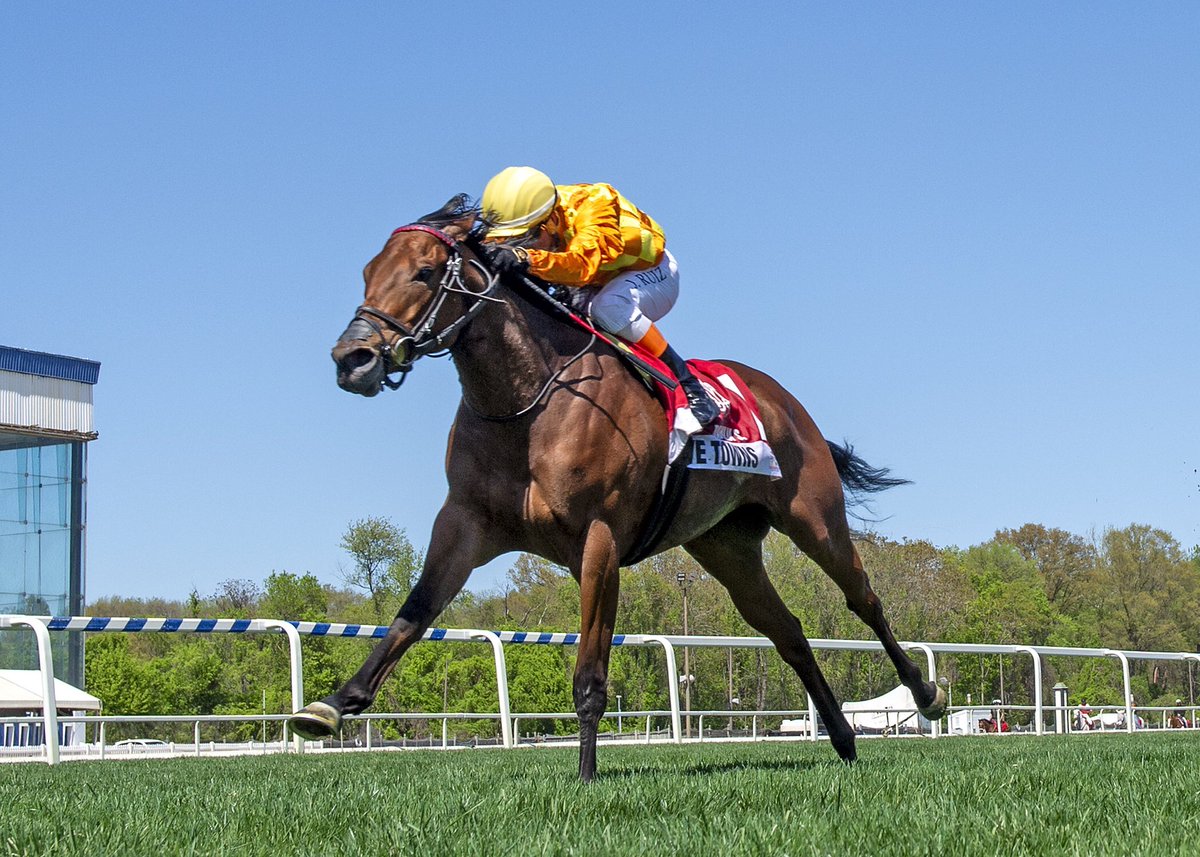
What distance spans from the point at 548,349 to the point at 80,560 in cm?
3277

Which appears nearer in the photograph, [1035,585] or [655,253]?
[655,253]

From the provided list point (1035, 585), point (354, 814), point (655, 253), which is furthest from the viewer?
point (1035, 585)

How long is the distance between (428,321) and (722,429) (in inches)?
64.5

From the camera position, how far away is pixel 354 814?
3.99 m

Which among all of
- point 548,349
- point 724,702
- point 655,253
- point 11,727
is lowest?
point 724,702

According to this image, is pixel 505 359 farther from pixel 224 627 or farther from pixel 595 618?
pixel 224 627

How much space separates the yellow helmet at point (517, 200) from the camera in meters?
6.30

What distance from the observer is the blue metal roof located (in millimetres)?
35531

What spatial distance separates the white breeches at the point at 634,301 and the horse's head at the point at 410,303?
632 millimetres

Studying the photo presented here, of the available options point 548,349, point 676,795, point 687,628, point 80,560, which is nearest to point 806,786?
point 676,795

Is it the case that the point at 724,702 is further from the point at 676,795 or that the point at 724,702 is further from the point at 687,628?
the point at 676,795


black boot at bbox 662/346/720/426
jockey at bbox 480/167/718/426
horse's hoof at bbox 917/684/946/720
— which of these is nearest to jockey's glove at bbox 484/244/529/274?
jockey at bbox 480/167/718/426

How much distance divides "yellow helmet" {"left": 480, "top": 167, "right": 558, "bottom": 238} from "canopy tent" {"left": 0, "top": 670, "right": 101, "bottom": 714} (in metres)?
21.8

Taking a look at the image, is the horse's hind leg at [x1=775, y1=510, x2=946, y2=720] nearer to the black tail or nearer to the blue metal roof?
the black tail
